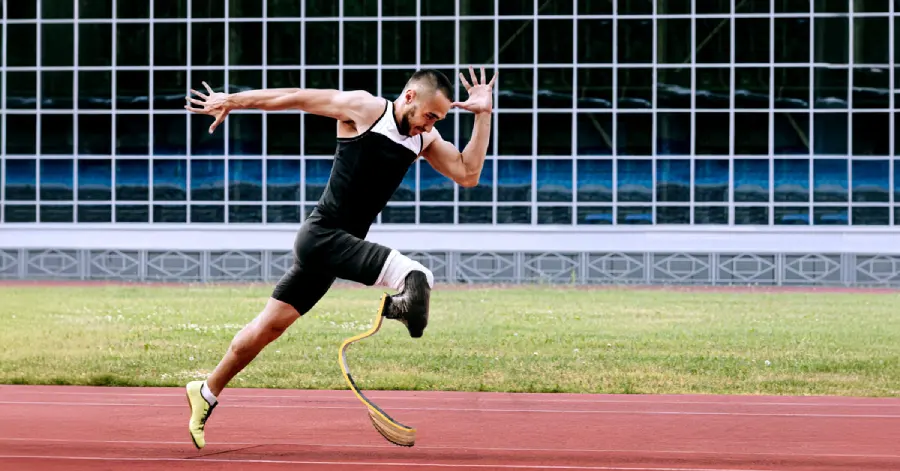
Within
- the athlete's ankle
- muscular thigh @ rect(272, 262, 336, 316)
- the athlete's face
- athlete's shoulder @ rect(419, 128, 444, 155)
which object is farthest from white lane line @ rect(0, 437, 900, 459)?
the athlete's face

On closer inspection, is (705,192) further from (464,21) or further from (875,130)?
(464,21)

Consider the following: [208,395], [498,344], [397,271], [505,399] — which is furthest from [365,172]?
[498,344]

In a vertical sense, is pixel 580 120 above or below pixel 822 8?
below

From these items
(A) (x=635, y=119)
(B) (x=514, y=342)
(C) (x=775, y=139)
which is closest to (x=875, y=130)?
(C) (x=775, y=139)

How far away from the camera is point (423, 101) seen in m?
7.37

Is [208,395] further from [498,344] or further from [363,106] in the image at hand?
[498,344]

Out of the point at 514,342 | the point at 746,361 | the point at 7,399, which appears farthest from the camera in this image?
the point at 514,342

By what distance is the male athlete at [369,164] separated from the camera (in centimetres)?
730

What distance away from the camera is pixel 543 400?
11406mm

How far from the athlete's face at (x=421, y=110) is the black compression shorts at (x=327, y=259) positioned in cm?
66

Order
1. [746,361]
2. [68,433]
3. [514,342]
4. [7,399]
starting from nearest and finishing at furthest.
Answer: [68,433] → [7,399] → [746,361] → [514,342]

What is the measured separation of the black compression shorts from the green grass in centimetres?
490

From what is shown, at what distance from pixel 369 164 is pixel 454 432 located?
2.53 meters

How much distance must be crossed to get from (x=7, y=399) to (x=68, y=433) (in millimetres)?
2379
